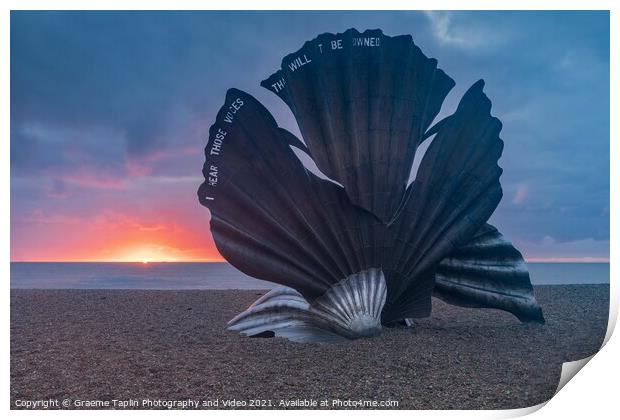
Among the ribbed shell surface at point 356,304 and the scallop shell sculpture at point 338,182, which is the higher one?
the scallop shell sculpture at point 338,182

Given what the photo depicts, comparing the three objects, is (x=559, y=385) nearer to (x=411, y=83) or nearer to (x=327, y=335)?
(x=327, y=335)

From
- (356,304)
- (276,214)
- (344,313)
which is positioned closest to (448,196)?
(356,304)

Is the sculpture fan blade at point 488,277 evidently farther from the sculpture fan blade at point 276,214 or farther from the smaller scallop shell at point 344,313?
the sculpture fan blade at point 276,214

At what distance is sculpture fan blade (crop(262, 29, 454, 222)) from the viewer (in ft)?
19.5

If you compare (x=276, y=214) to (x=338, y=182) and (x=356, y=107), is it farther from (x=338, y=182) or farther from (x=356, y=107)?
(x=356, y=107)

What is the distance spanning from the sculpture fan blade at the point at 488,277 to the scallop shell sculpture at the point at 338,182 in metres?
0.76

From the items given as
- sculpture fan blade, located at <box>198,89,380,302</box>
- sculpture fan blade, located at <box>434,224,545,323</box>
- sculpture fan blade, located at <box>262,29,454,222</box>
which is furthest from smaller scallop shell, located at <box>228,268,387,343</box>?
sculpture fan blade, located at <box>434,224,545,323</box>

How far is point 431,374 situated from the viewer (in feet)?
16.4

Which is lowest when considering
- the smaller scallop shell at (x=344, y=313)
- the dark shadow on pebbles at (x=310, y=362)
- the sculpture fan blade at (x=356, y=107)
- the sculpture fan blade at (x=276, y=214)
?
the dark shadow on pebbles at (x=310, y=362)

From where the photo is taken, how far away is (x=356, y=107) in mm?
5980

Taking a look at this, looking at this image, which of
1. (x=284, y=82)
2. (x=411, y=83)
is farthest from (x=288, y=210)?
(x=411, y=83)

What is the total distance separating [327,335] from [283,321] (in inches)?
28.8

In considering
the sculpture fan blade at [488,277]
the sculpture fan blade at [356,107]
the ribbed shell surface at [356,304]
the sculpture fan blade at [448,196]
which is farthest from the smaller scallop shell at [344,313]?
the sculpture fan blade at [488,277]

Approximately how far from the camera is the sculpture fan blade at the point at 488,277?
6641mm
